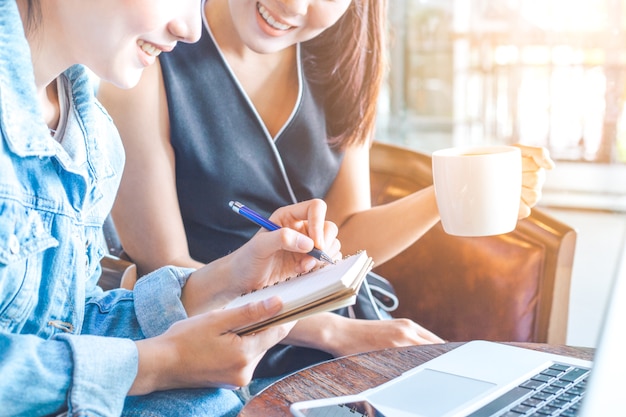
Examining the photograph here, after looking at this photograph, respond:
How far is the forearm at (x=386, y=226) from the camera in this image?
119cm

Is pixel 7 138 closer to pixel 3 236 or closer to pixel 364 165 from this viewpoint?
pixel 3 236

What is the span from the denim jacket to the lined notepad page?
15 cm

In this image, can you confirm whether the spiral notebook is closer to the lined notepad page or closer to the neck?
the lined notepad page

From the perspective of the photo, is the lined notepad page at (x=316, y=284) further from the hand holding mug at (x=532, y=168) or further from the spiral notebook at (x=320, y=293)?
the hand holding mug at (x=532, y=168)

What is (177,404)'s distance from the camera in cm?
77

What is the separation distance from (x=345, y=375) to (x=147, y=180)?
1.37 ft

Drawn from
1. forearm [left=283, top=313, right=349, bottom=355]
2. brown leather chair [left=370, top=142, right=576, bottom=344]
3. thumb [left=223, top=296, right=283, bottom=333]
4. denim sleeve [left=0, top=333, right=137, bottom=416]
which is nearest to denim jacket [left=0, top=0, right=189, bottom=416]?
denim sleeve [left=0, top=333, right=137, bottom=416]

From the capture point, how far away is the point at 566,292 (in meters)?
1.30

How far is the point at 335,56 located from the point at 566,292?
22.0 inches

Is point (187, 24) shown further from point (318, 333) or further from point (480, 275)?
point (480, 275)

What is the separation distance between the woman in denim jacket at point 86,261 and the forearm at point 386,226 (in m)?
0.27


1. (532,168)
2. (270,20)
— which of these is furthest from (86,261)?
(532,168)

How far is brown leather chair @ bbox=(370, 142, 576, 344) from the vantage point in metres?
1.28

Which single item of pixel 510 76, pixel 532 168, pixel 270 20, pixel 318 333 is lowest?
pixel 318 333
